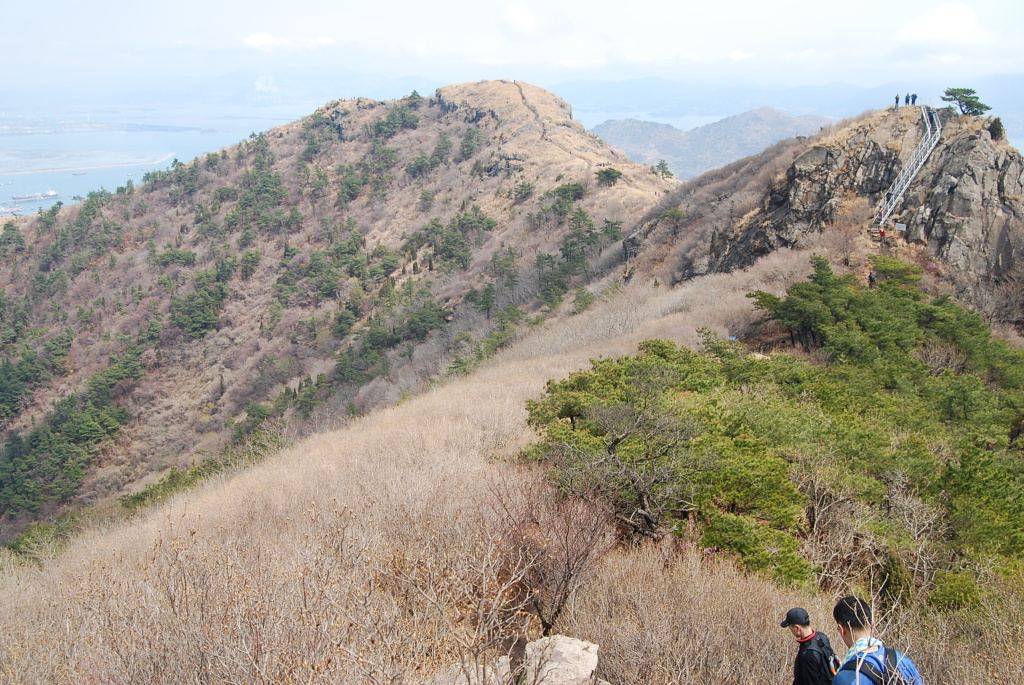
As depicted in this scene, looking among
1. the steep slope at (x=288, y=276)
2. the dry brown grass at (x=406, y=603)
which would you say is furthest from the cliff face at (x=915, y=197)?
the dry brown grass at (x=406, y=603)

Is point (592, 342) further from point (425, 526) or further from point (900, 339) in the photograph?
point (425, 526)

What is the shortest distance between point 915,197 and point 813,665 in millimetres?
25558

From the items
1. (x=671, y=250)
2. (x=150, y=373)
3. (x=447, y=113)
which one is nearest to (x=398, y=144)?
(x=447, y=113)

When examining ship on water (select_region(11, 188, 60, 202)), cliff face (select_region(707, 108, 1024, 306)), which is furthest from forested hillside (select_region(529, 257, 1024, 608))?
ship on water (select_region(11, 188, 60, 202))

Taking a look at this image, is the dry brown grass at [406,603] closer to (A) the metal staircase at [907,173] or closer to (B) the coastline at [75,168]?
(A) the metal staircase at [907,173]

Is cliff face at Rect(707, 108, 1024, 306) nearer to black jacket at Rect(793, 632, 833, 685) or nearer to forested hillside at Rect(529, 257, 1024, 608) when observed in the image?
forested hillside at Rect(529, 257, 1024, 608)

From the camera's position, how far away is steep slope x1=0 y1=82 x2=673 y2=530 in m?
41.3

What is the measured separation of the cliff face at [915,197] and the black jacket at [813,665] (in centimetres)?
2256

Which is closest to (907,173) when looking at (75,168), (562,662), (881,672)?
(881,672)

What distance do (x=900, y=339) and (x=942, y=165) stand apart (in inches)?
472

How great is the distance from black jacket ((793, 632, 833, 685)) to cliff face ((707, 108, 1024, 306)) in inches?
888

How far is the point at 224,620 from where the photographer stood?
5496mm

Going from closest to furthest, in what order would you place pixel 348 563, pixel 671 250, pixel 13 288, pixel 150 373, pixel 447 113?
pixel 348 563
pixel 671 250
pixel 150 373
pixel 13 288
pixel 447 113

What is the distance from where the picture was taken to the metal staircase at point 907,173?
2538cm
